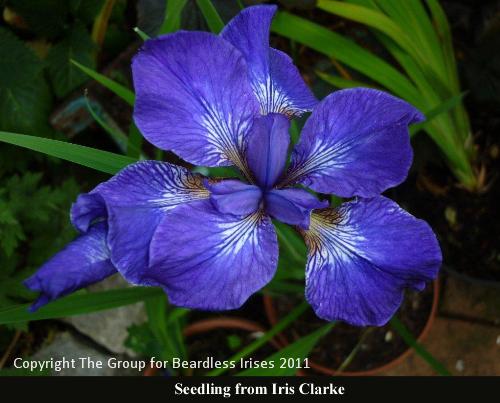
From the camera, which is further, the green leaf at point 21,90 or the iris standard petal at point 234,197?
the green leaf at point 21,90

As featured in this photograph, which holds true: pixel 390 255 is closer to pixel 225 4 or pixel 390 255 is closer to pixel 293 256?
pixel 293 256

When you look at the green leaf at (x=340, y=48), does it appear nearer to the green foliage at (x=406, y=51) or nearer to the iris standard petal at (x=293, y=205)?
the green foliage at (x=406, y=51)

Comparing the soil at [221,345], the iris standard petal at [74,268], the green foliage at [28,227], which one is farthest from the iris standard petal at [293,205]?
the soil at [221,345]

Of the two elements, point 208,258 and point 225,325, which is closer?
point 208,258

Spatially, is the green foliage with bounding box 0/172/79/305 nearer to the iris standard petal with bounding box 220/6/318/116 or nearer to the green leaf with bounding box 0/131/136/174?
the green leaf with bounding box 0/131/136/174

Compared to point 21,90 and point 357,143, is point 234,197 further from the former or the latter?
point 21,90

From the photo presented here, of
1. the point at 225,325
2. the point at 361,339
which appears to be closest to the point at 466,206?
the point at 361,339

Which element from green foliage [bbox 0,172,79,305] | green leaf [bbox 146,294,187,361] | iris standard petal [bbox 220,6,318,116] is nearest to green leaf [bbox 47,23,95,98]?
green foliage [bbox 0,172,79,305]
